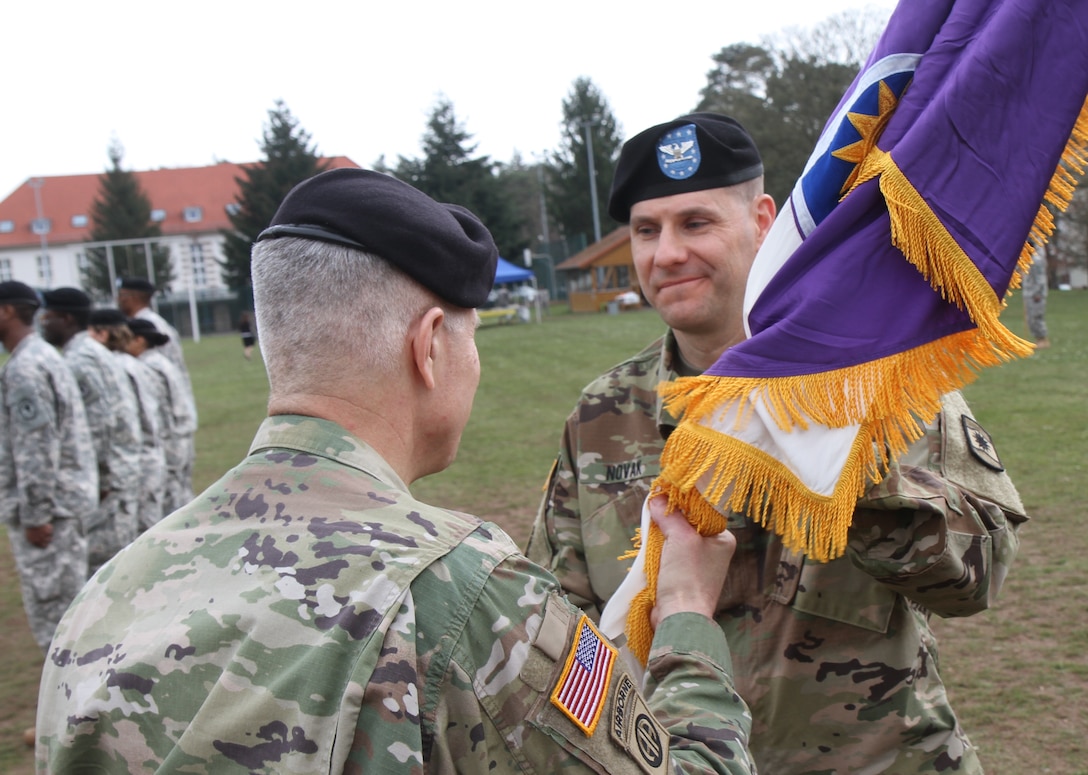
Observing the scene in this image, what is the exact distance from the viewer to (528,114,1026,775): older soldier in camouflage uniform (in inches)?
79.9

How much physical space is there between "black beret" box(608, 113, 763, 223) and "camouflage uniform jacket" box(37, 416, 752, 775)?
62.8 inches

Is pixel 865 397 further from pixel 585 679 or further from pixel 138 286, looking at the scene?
pixel 138 286

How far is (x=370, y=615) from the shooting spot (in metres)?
1.34

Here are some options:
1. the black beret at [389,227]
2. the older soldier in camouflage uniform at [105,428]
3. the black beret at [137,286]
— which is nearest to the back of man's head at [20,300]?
the older soldier in camouflage uniform at [105,428]

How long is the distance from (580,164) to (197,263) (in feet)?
102

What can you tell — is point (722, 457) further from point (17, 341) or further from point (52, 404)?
point (17, 341)

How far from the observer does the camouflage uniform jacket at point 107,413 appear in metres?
6.80

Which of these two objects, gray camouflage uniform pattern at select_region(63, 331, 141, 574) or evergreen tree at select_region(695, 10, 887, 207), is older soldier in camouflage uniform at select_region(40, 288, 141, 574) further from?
evergreen tree at select_region(695, 10, 887, 207)

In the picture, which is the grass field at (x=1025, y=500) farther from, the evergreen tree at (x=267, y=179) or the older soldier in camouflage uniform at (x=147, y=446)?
the evergreen tree at (x=267, y=179)

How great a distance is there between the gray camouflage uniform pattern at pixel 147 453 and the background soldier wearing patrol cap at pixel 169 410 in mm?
605

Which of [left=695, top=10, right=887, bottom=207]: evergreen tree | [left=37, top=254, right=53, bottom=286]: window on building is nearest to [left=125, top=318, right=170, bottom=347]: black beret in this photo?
[left=695, top=10, right=887, bottom=207]: evergreen tree

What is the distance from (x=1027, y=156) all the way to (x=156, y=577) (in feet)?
6.02

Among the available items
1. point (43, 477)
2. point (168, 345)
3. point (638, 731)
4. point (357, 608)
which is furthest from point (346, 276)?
point (168, 345)

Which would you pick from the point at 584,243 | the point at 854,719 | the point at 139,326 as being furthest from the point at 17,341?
the point at 584,243
